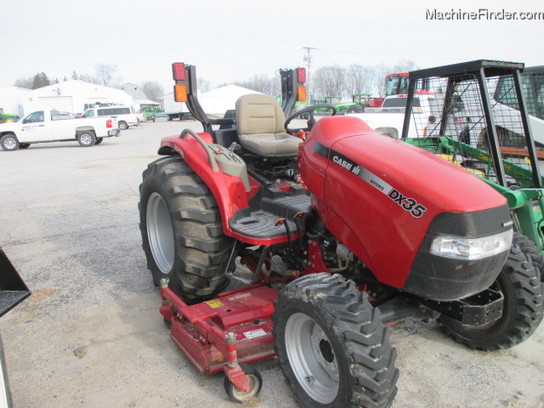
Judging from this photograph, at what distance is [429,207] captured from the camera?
6.75 feet

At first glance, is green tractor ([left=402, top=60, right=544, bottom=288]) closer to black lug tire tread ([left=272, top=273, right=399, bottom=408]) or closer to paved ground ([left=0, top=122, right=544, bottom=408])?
paved ground ([left=0, top=122, right=544, bottom=408])

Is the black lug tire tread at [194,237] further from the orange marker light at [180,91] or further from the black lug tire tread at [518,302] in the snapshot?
the black lug tire tread at [518,302]

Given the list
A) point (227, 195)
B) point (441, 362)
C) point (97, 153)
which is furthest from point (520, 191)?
point (97, 153)

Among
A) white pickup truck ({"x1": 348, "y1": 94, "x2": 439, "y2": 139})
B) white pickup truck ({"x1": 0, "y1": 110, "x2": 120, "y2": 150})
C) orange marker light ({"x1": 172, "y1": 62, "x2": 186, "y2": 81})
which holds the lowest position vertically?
white pickup truck ({"x1": 0, "y1": 110, "x2": 120, "y2": 150})

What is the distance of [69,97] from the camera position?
162 ft

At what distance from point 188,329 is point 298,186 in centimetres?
126

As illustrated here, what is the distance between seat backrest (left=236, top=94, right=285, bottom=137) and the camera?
12.0 feet

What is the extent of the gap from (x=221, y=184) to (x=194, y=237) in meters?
0.39

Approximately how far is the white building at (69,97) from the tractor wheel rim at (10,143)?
94.4 ft

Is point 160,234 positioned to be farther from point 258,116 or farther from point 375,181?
point 375,181

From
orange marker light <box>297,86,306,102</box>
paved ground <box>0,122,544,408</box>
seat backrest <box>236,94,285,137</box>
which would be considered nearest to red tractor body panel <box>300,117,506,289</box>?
paved ground <box>0,122,544,408</box>

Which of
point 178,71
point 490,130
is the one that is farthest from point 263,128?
point 490,130

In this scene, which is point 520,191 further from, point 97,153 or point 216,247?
point 97,153

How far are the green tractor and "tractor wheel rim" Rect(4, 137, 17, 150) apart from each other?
17.3 meters
